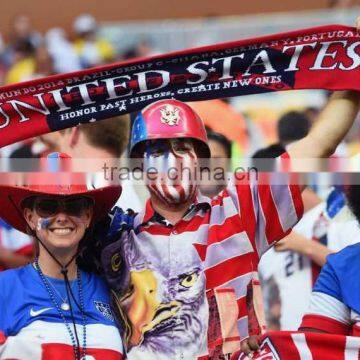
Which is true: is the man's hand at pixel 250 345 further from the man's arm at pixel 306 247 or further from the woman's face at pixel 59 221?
the man's arm at pixel 306 247

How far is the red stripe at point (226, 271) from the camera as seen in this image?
4.77 meters

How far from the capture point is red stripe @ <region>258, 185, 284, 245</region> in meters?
4.84

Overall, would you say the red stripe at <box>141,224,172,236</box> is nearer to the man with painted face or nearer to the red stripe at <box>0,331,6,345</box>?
the man with painted face

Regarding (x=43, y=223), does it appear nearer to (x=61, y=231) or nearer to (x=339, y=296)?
(x=61, y=231)

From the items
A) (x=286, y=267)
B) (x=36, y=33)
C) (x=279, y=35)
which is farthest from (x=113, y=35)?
(x=279, y=35)

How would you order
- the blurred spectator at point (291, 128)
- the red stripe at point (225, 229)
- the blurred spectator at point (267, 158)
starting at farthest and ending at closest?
1. the blurred spectator at point (291, 128)
2. the blurred spectator at point (267, 158)
3. the red stripe at point (225, 229)

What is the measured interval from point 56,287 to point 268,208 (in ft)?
2.95

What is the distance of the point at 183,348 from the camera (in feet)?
15.5

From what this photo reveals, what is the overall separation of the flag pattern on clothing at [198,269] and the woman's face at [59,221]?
9.8 inches

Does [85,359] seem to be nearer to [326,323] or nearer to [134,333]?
[134,333]

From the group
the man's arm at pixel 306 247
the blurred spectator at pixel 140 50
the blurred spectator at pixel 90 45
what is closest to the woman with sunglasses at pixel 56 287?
the man's arm at pixel 306 247

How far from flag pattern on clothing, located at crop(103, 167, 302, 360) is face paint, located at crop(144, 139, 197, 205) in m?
0.09

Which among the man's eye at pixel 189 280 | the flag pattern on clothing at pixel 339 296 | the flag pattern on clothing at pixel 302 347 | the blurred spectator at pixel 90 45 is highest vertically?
the blurred spectator at pixel 90 45

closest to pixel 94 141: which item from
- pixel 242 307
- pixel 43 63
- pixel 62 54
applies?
pixel 242 307
